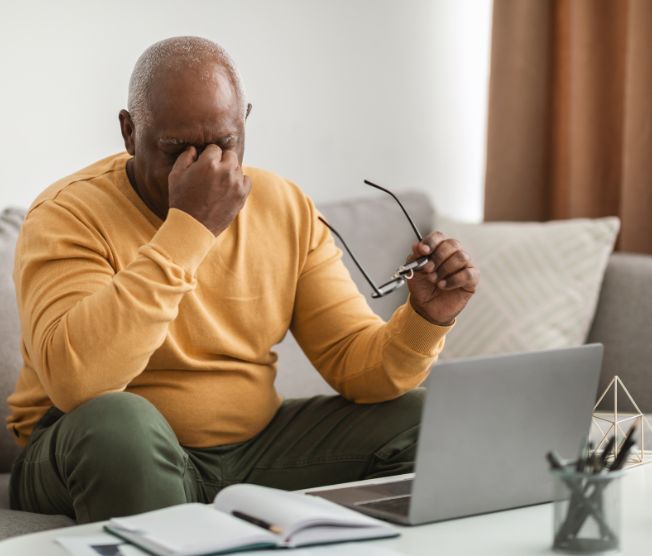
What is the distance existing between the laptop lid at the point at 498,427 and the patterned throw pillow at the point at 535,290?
1203mm

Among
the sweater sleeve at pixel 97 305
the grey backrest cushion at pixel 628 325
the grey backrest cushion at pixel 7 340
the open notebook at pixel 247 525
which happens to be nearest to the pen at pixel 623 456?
the open notebook at pixel 247 525

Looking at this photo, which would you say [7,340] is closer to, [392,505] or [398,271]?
[398,271]

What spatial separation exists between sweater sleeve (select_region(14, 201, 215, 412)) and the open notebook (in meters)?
0.33

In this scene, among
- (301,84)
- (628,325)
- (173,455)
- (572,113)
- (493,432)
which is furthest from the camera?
(572,113)

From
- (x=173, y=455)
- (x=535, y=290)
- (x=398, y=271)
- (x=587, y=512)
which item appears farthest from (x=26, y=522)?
(x=535, y=290)

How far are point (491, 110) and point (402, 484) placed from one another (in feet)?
5.75

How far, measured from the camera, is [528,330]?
244 centimetres

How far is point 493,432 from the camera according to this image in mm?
1160

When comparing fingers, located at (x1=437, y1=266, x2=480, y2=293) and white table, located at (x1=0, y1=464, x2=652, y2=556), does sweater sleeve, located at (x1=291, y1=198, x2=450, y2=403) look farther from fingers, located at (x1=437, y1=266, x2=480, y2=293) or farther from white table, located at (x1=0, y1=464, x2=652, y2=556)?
white table, located at (x1=0, y1=464, x2=652, y2=556)

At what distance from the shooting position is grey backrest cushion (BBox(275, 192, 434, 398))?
2.29 metres

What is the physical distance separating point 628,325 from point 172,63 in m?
1.28

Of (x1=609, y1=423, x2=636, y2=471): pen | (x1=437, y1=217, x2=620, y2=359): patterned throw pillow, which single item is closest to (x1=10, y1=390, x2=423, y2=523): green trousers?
(x1=609, y1=423, x2=636, y2=471): pen

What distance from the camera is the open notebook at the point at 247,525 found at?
1022 millimetres

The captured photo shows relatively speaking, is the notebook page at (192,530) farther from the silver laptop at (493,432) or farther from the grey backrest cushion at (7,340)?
the grey backrest cushion at (7,340)
